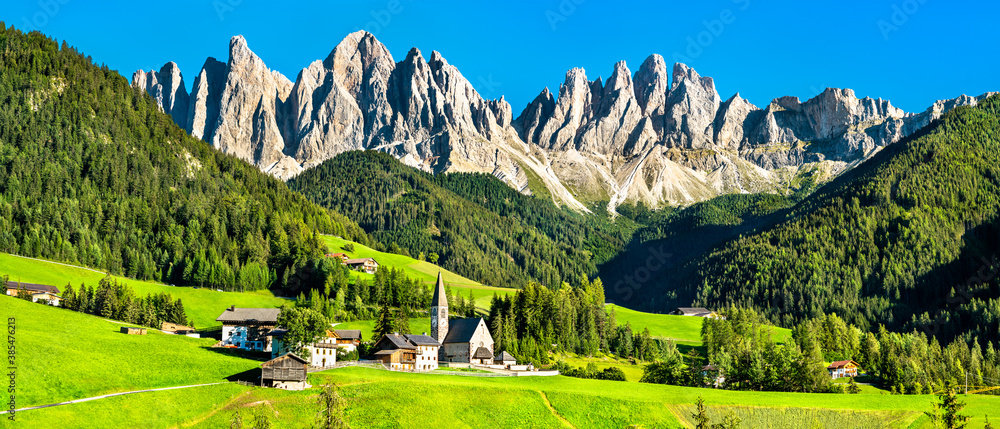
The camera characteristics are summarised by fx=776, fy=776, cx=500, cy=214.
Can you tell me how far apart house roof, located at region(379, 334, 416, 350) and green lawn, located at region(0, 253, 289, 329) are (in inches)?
1476

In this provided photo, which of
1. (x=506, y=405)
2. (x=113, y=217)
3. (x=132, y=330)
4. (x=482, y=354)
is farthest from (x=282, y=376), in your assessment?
(x=113, y=217)

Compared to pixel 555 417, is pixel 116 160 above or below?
above

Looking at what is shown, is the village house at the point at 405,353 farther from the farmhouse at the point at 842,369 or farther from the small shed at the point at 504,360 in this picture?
the farmhouse at the point at 842,369

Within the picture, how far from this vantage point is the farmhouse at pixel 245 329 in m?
115

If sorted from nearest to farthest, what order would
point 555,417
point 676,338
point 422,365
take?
1. point 555,417
2. point 422,365
3. point 676,338

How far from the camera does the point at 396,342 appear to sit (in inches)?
4259

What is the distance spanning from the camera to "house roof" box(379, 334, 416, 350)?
108 m

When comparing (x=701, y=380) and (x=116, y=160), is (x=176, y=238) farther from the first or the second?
(x=701, y=380)

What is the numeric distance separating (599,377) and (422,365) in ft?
89.7

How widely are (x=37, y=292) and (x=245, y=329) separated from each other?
31.6m

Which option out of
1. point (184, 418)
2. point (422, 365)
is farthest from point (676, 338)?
point (184, 418)

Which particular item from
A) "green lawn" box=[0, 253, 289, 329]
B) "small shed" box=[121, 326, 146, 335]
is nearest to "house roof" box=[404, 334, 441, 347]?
"small shed" box=[121, 326, 146, 335]

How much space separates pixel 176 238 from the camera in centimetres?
17025

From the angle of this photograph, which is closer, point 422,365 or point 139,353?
point 139,353
